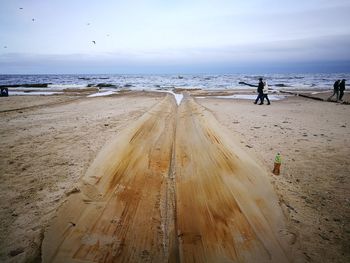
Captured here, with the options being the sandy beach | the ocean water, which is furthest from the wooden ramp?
the ocean water

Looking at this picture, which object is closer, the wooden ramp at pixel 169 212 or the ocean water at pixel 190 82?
the wooden ramp at pixel 169 212

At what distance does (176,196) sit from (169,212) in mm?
517

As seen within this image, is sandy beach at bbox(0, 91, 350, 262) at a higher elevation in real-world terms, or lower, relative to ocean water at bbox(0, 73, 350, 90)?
lower

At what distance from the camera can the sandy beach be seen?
318 cm

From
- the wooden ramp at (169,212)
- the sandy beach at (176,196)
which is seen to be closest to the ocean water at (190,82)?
the sandy beach at (176,196)

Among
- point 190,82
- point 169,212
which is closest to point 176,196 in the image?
point 169,212

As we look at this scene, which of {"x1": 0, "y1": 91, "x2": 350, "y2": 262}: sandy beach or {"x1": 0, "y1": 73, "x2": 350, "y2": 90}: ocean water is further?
{"x1": 0, "y1": 73, "x2": 350, "y2": 90}: ocean water

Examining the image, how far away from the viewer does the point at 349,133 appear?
8711 mm

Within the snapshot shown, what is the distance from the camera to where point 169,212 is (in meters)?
3.96

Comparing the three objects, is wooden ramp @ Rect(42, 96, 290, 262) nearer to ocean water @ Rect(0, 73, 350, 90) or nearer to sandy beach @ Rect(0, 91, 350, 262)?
sandy beach @ Rect(0, 91, 350, 262)

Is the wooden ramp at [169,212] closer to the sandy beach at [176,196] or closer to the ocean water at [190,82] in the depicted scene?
the sandy beach at [176,196]

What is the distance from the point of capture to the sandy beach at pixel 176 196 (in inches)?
125

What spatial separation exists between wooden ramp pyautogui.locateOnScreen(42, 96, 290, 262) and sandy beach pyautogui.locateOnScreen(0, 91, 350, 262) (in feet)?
0.06

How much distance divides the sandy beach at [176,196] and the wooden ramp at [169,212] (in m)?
0.02
